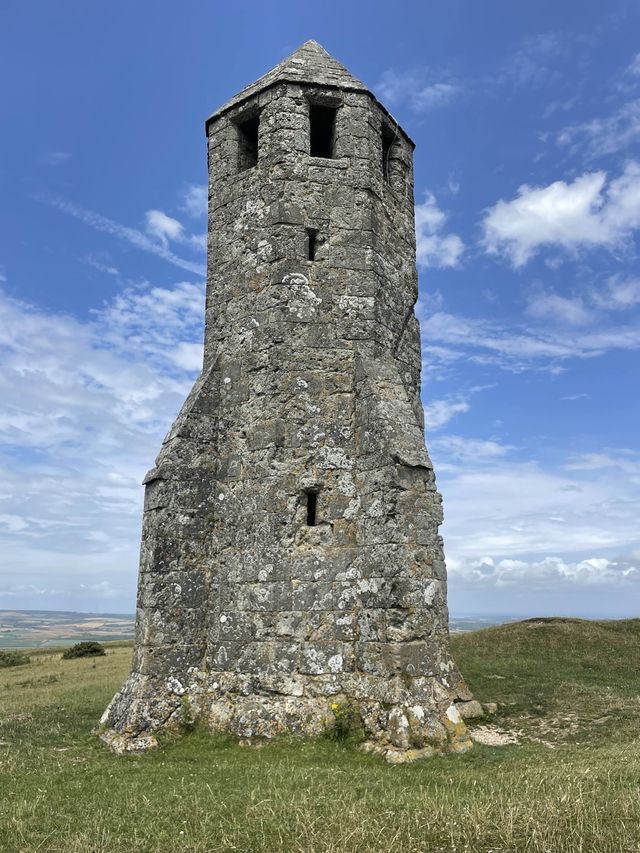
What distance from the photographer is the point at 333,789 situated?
642 centimetres

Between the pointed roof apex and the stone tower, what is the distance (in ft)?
0.17

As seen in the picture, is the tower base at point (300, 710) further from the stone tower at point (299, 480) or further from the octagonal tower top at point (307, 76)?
the octagonal tower top at point (307, 76)

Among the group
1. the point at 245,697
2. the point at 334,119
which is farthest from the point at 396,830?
the point at 334,119

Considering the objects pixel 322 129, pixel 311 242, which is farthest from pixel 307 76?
pixel 311 242

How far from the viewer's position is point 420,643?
860cm

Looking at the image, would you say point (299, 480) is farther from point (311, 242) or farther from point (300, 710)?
point (311, 242)

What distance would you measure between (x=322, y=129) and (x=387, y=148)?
1.34 m

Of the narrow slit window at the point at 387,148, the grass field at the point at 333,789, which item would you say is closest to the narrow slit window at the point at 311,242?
the narrow slit window at the point at 387,148

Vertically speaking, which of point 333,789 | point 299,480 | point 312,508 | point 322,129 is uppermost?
point 322,129

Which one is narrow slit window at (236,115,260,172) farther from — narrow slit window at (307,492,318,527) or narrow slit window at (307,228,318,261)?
narrow slit window at (307,492,318,527)

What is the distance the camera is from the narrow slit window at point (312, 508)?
9.82m

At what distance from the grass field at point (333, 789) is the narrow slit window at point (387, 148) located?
9866 millimetres

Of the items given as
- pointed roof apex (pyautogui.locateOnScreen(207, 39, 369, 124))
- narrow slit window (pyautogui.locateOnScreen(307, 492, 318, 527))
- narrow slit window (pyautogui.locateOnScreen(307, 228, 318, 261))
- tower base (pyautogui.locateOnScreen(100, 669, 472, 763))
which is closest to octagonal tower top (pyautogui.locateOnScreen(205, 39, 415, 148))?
pointed roof apex (pyautogui.locateOnScreen(207, 39, 369, 124))

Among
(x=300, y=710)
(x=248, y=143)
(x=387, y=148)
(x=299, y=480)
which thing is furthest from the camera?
(x=387, y=148)
